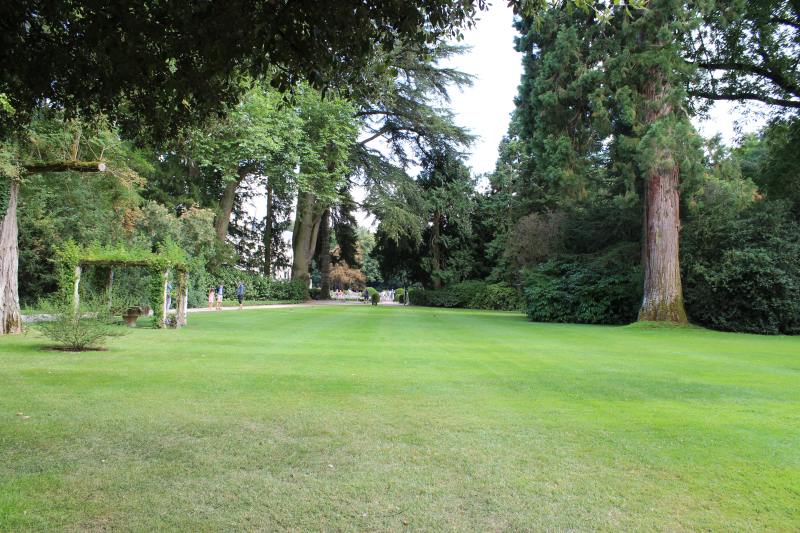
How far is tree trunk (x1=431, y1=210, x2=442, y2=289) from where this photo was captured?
44.9m

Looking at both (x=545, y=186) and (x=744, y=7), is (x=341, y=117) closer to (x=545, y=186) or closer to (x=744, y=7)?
(x=545, y=186)

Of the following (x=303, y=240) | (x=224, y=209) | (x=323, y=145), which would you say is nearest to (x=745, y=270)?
(x=323, y=145)

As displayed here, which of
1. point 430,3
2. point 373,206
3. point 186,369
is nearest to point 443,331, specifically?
point 186,369

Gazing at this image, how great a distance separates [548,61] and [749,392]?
1769 cm

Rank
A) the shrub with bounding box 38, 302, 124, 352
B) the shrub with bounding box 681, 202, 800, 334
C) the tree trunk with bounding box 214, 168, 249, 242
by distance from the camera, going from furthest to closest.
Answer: the tree trunk with bounding box 214, 168, 249, 242 → the shrub with bounding box 681, 202, 800, 334 → the shrub with bounding box 38, 302, 124, 352

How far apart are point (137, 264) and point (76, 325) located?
25.2 feet

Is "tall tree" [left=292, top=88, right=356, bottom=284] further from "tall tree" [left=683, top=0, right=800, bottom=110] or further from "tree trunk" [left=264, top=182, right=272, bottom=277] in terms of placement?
"tall tree" [left=683, top=0, right=800, bottom=110]

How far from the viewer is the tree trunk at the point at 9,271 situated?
1445 cm

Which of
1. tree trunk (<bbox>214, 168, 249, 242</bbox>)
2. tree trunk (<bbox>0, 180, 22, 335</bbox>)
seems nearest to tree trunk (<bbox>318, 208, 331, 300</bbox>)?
tree trunk (<bbox>214, 168, 249, 242</bbox>)

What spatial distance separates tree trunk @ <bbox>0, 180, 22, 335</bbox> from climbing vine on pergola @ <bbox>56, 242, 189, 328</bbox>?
1.89m

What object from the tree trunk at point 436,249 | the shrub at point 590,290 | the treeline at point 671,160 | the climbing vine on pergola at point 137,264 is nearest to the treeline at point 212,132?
the climbing vine on pergola at point 137,264

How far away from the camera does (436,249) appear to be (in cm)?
4541

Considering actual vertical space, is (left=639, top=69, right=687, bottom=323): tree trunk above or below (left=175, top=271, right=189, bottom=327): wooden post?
above

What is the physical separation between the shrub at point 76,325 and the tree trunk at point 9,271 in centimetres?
360
